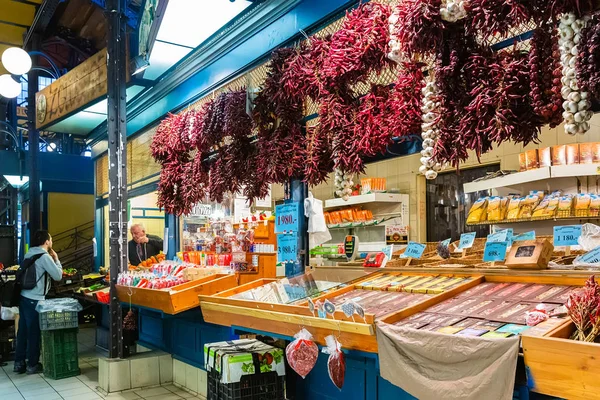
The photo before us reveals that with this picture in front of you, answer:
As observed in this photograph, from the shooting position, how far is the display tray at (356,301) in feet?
9.30

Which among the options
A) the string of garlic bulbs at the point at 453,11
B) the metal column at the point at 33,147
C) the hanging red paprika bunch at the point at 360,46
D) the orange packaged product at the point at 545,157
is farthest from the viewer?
the metal column at the point at 33,147

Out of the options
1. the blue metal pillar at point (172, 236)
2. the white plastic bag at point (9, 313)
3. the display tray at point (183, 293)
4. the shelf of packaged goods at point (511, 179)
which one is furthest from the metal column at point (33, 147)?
the shelf of packaged goods at point (511, 179)

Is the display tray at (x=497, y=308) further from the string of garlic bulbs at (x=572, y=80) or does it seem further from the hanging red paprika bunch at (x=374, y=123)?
the hanging red paprika bunch at (x=374, y=123)

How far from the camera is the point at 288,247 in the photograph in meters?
4.49

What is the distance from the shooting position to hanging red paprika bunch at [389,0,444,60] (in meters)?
2.78

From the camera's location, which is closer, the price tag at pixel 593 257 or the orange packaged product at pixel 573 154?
the price tag at pixel 593 257

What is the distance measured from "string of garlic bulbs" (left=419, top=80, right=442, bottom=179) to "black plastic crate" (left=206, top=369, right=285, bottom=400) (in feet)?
6.95

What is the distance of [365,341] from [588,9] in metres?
1.87

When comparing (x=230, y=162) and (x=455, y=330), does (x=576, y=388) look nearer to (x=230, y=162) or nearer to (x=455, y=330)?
(x=455, y=330)

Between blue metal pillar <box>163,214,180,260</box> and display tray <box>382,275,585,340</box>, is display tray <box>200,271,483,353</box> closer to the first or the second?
display tray <box>382,275,585,340</box>

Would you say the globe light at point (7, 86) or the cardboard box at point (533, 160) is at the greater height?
the globe light at point (7, 86)

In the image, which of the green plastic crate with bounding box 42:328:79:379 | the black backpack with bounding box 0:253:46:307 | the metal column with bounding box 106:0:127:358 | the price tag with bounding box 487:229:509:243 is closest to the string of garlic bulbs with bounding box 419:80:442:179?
the price tag with bounding box 487:229:509:243

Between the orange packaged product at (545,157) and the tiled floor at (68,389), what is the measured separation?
15.1 ft

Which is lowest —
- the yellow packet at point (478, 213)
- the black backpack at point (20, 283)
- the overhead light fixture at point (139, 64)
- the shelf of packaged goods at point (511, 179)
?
the black backpack at point (20, 283)
